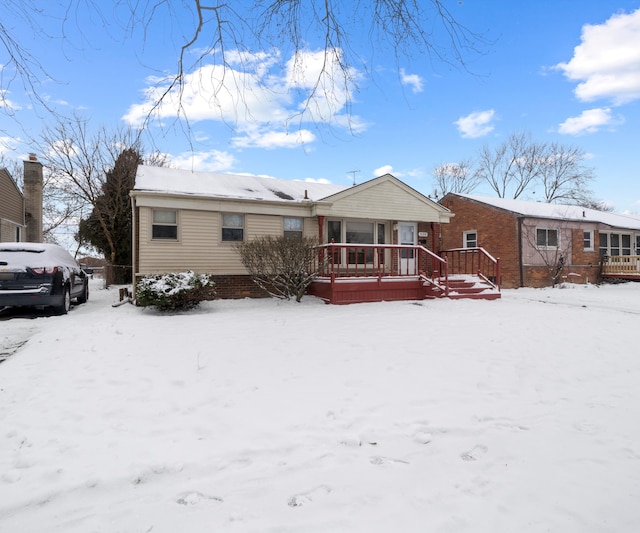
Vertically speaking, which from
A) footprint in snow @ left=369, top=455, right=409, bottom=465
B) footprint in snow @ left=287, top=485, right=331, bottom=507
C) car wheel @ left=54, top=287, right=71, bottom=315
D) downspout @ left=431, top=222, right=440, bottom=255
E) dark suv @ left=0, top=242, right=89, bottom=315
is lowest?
footprint in snow @ left=369, top=455, right=409, bottom=465

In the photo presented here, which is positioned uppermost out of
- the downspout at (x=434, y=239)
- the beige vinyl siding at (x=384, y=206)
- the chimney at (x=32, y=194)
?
the chimney at (x=32, y=194)

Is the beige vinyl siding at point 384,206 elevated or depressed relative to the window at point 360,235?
elevated

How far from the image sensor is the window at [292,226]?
12.2 m

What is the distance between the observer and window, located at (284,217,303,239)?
40.0ft

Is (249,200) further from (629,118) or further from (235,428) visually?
(629,118)

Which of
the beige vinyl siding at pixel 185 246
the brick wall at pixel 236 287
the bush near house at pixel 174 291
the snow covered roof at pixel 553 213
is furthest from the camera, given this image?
the snow covered roof at pixel 553 213

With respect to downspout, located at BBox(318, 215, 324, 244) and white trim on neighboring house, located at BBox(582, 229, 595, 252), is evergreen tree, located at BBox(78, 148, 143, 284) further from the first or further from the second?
white trim on neighboring house, located at BBox(582, 229, 595, 252)

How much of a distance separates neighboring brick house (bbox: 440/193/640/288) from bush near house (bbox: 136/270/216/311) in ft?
47.7

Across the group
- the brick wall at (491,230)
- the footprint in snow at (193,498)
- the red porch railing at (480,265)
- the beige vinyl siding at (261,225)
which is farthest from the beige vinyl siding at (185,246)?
the brick wall at (491,230)

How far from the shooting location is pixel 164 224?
10.7 metres

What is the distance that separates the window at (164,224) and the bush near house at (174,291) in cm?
179

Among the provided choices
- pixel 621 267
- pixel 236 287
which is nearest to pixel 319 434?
pixel 236 287

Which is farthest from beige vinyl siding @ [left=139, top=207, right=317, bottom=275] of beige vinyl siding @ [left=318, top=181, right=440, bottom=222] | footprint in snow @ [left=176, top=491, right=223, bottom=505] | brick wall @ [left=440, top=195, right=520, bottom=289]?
footprint in snow @ [left=176, top=491, right=223, bottom=505]

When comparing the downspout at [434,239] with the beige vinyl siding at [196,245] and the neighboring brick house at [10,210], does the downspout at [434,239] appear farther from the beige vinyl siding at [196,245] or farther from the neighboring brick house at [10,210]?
the neighboring brick house at [10,210]
